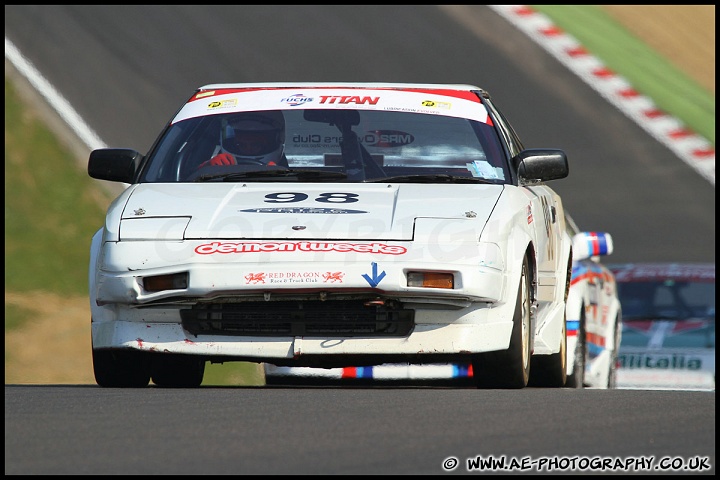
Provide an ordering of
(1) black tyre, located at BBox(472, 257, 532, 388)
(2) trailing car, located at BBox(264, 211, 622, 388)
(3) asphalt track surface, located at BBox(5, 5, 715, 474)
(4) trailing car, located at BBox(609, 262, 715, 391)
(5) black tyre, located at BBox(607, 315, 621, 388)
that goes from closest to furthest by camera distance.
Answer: (3) asphalt track surface, located at BBox(5, 5, 715, 474) → (1) black tyre, located at BBox(472, 257, 532, 388) → (2) trailing car, located at BBox(264, 211, 622, 388) → (5) black tyre, located at BBox(607, 315, 621, 388) → (4) trailing car, located at BBox(609, 262, 715, 391)

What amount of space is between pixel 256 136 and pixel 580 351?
9.25ft

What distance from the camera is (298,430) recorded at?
17.8 feet

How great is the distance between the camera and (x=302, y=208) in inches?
287

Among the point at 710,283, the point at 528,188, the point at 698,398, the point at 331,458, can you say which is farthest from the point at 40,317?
the point at 331,458

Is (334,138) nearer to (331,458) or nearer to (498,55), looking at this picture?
(331,458)

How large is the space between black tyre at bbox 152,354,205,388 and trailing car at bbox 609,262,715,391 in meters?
4.45

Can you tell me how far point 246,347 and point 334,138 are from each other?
1718mm

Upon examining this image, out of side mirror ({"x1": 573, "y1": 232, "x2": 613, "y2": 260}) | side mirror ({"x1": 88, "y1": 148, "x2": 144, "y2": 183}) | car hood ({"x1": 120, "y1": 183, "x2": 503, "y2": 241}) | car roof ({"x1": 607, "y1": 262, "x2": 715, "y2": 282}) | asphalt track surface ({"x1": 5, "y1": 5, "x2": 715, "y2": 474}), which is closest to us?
asphalt track surface ({"x1": 5, "y1": 5, "x2": 715, "y2": 474})

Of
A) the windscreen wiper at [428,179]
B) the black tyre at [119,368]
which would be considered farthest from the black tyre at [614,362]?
the black tyre at [119,368]

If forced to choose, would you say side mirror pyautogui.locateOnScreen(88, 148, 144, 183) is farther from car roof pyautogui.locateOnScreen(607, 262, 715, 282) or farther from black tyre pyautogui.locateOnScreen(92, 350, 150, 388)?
car roof pyautogui.locateOnScreen(607, 262, 715, 282)

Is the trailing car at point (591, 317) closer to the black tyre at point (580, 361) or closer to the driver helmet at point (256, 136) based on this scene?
the black tyre at point (580, 361)

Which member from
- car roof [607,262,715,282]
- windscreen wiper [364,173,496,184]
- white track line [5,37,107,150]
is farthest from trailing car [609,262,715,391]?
white track line [5,37,107,150]

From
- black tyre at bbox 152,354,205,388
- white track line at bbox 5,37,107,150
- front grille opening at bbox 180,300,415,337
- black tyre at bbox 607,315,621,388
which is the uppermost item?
white track line at bbox 5,37,107,150

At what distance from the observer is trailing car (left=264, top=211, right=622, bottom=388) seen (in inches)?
370
